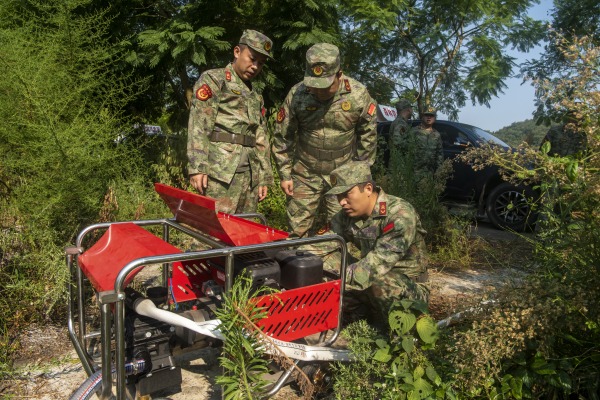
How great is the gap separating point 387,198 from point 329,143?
1.24 metres

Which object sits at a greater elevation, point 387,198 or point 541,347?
point 387,198

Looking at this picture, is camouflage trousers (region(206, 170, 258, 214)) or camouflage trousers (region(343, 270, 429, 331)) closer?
camouflage trousers (region(343, 270, 429, 331))

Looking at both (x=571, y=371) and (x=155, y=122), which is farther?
(x=155, y=122)

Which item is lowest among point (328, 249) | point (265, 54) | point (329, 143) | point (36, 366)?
point (36, 366)

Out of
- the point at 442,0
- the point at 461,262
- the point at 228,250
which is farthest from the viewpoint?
the point at 442,0

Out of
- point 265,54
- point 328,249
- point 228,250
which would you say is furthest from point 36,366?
point 265,54

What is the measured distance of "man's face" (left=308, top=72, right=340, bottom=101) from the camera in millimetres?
3893

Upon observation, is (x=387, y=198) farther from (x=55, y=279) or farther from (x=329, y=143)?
(x=55, y=279)

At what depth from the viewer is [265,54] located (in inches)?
147

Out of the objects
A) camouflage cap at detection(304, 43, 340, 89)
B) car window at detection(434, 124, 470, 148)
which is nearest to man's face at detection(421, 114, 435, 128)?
car window at detection(434, 124, 470, 148)

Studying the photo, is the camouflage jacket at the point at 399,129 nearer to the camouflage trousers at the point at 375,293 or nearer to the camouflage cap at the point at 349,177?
the camouflage trousers at the point at 375,293

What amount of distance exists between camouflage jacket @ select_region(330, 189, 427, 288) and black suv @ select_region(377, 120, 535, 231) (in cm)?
421

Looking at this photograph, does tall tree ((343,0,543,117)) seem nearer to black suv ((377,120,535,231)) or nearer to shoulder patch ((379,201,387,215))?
black suv ((377,120,535,231))

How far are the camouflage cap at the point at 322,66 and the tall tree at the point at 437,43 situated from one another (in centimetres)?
679
